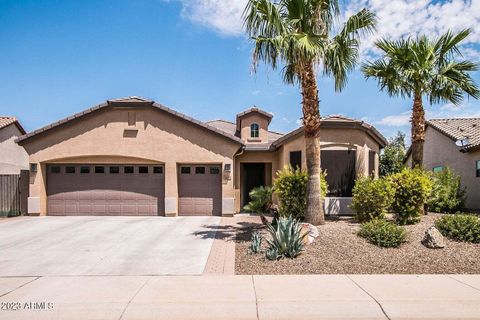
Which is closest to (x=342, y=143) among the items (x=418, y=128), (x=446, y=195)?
(x=418, y=128)

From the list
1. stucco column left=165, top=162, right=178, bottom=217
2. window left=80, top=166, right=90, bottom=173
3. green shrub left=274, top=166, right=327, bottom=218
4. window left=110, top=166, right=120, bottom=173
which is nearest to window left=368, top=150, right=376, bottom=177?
green shrub left=274, top=166, right=327, bottom=218

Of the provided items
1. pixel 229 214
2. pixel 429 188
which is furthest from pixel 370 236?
pixel 229 214

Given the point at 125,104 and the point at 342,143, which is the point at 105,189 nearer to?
the point at 125,104

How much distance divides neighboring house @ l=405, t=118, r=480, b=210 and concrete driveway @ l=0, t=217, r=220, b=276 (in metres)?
14.2

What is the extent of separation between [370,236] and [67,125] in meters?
14.1

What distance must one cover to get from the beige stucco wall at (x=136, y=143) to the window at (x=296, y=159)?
2.74 m

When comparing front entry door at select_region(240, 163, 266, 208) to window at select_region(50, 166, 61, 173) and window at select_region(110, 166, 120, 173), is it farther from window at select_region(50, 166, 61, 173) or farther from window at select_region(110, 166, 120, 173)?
window at select_region(50, 166, 61, 173)

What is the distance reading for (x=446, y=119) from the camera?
2144cm

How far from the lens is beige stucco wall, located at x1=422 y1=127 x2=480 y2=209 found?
54.6ft

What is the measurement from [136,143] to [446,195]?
15.3 m

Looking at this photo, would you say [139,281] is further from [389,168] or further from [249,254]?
[389,168]

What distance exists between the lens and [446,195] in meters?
14.6

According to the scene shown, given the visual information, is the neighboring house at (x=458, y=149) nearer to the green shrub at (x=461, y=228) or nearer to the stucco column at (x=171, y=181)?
the green shrub at (x=461, y=228)


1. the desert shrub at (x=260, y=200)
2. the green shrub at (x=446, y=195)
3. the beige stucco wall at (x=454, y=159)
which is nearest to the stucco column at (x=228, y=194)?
the desert shrub at (x=260, y=200)
